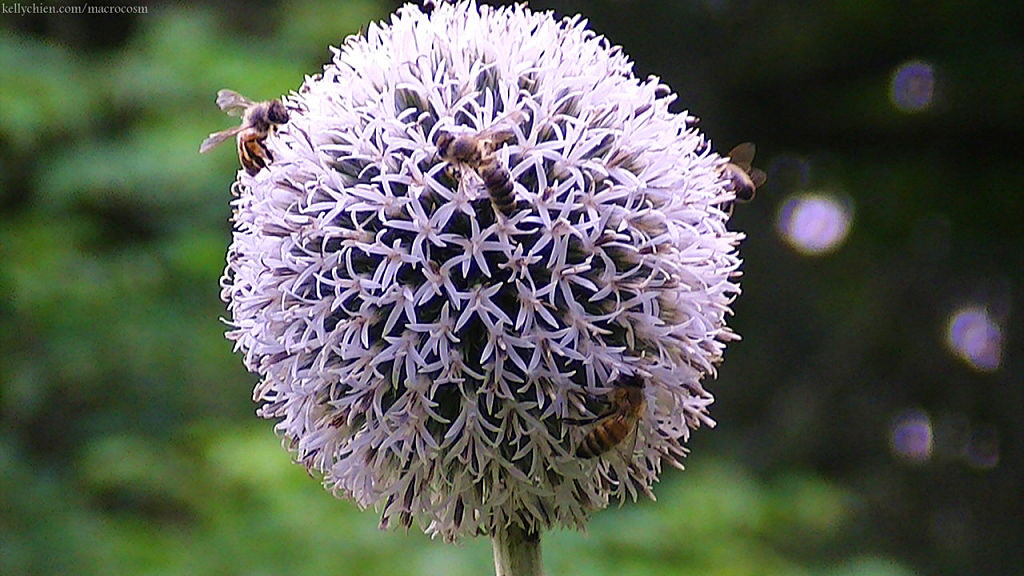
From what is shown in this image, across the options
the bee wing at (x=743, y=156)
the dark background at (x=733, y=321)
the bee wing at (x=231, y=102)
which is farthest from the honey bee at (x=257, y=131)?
the dark background at (x=733, y=321)

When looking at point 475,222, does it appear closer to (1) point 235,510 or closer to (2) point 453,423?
(2) point 453,423

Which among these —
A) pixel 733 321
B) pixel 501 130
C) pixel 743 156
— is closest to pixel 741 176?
pixel 743 156

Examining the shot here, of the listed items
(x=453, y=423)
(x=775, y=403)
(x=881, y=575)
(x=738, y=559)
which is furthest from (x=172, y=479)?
(x=775, y=403)

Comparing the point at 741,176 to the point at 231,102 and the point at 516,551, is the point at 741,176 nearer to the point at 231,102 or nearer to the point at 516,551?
the point at 516,551

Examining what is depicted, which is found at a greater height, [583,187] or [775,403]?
[775,403]

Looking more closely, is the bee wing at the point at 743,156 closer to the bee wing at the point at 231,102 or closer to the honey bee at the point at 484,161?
the honey bee at the point at 484,161
